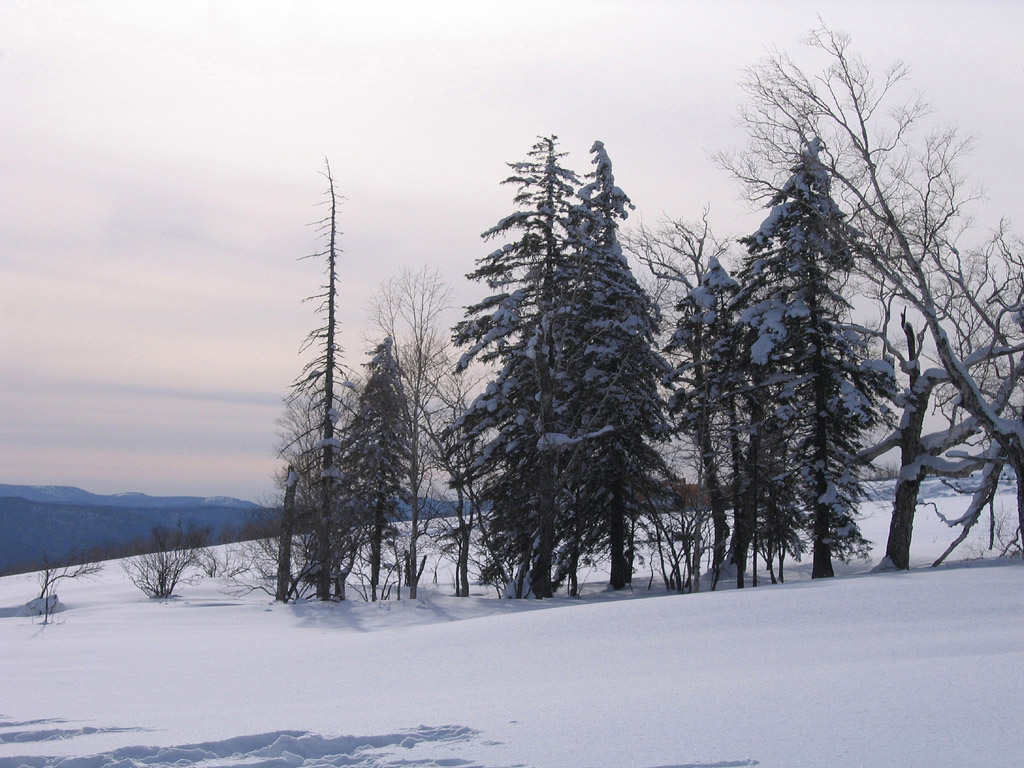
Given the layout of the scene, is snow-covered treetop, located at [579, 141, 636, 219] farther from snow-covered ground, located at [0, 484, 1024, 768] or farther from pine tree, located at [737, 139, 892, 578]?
snow-covered ground, located at [0, 484, 1024, 768]

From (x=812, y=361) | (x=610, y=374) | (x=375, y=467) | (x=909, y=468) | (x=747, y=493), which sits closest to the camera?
(x=909, y=468)

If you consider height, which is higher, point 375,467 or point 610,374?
point 610,374

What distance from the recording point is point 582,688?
6.96m

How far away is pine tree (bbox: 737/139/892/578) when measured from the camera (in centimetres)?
2166

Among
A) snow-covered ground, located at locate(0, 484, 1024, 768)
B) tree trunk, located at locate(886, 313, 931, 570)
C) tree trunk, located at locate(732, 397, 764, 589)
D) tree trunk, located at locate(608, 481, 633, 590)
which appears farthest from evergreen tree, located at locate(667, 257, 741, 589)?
snow-covered ground, located at locate(0, 484, 1024, 768)

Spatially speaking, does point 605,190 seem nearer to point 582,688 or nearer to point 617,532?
point 617,532

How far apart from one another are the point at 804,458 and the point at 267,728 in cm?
1983

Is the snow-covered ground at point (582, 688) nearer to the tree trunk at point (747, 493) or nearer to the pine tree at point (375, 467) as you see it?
the tree trunk at point (747, 493)

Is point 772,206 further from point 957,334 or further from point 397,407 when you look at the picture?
point 397,407

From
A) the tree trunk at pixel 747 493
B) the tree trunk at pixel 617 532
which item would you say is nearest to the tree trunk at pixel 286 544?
the tree trunk at pixel 617 532

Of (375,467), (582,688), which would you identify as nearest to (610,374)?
(375,467)

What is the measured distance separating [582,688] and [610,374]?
57.4 feet

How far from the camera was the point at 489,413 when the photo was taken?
2247 centimetres

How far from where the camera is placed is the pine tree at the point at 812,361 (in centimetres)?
2166
